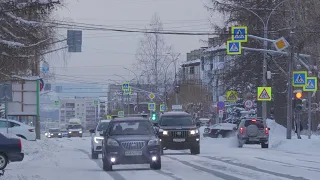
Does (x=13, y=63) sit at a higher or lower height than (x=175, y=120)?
higher

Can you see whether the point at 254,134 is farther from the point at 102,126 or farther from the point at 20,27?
the point at 20,27

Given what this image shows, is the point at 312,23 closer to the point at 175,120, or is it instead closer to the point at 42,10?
the point at 175,120

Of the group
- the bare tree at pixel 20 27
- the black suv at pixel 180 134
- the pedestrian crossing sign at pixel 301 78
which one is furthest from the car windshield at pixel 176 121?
the pedestrian crossing sign at pixel 301 78

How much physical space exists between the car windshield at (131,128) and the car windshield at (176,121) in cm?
896

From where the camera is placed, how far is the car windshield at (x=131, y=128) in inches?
896

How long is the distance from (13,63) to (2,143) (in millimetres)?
3656

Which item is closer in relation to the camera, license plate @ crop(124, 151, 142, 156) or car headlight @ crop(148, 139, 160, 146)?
license plate @ crop(124, 151, 142, 156)

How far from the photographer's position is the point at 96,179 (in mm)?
18938

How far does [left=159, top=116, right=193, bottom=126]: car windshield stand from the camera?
31969 mm

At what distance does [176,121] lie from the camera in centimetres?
3206

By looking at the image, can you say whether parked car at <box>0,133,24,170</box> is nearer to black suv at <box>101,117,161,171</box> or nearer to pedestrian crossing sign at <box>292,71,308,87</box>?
black suv at <box>101,117,161,171</box>

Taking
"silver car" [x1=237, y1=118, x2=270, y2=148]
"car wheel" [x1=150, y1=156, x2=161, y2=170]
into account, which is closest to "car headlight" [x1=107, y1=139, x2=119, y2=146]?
"car wheel" [x1=150, y1=156, x2=161, y2=170]

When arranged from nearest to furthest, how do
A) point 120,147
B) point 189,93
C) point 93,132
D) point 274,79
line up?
1. point 120,147
2. point 93,132
3. point 274,79
4. point 189,93

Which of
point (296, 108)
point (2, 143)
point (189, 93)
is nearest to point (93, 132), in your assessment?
point (2, 143)
